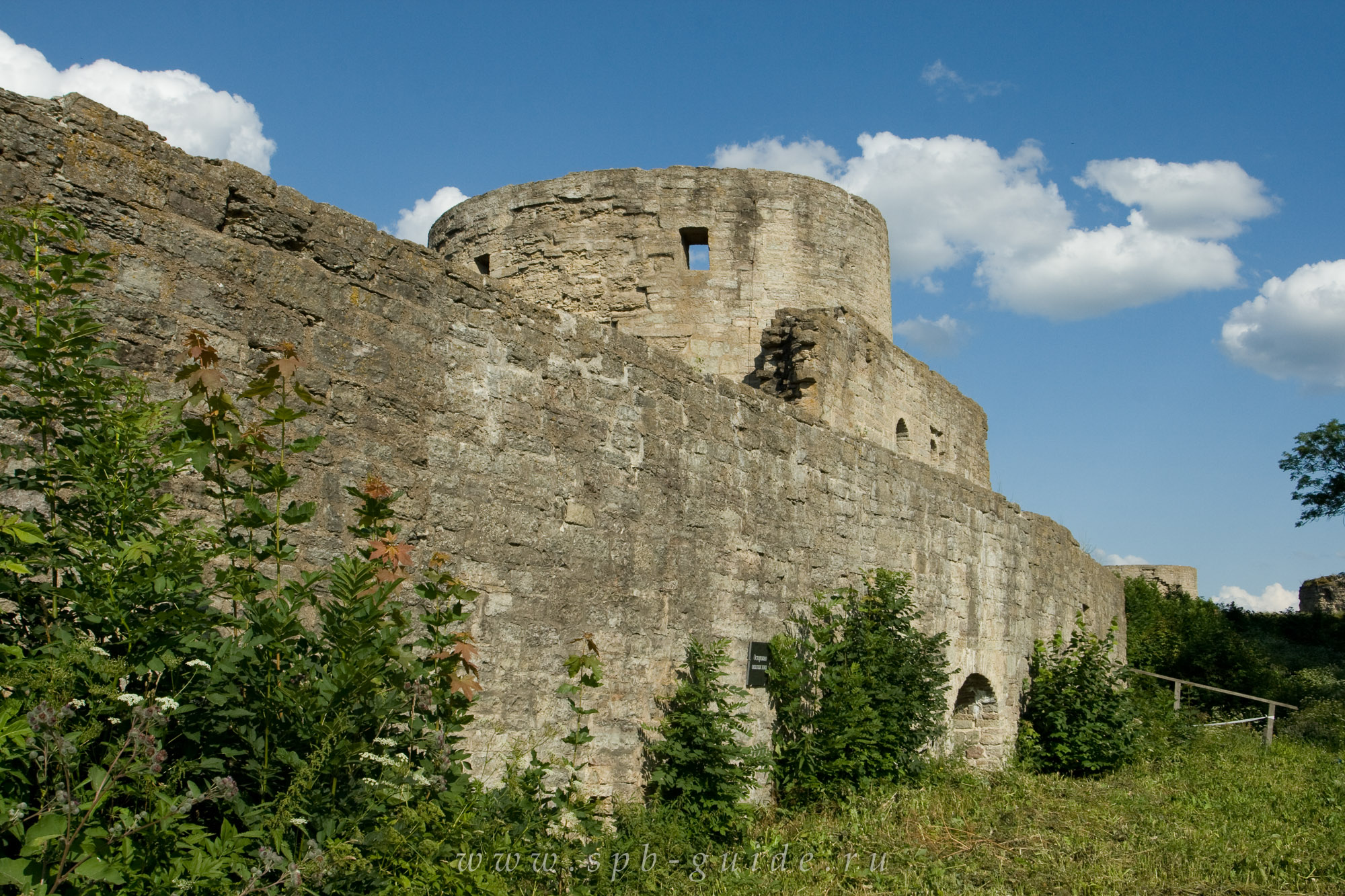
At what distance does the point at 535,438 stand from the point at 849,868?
2.93m

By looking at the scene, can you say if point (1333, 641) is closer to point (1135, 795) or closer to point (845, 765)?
point (1135, 795)

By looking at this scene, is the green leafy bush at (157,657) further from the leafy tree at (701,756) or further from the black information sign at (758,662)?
the black information sign at (758,662)

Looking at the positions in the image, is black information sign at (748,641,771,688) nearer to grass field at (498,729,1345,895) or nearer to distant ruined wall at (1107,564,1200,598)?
grass field at (498,729,1345,895)

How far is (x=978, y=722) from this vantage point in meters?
9.95

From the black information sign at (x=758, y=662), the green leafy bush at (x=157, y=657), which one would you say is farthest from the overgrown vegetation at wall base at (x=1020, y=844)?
the green leafy bush at (x=157, y=657)

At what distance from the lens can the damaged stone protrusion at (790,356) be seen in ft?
31.4

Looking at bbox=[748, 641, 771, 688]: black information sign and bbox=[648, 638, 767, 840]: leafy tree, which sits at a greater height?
bbox=[748, 641, 771, 688]: black information sign

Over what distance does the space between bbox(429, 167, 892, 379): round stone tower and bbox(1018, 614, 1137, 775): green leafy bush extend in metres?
4.89

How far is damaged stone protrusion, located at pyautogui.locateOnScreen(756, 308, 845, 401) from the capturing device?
31.4ft

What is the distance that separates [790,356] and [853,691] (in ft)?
12.1

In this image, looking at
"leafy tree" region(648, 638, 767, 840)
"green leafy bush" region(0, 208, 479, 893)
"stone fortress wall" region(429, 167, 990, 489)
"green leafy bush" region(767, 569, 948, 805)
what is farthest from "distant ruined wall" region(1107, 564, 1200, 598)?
"green leafy bush" region(0, 208, 479, 893)

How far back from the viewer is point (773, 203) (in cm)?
1321

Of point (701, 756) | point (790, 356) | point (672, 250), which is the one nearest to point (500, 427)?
point (701, 756)

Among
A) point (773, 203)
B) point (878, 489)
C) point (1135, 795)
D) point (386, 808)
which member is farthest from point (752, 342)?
point (386, 808)
